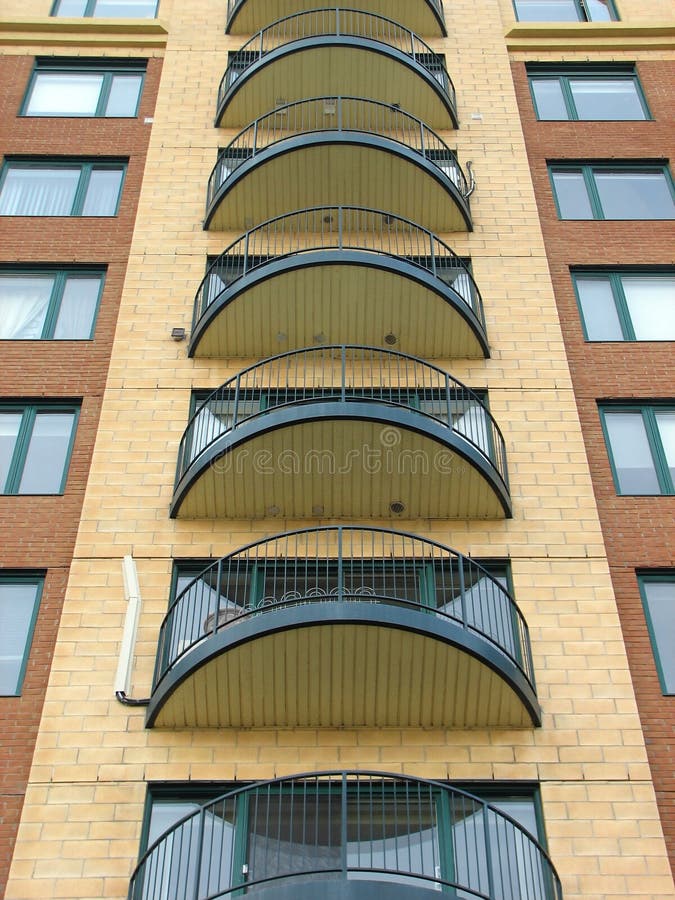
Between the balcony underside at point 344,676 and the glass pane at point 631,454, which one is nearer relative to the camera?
the balcony underside at point 344,676

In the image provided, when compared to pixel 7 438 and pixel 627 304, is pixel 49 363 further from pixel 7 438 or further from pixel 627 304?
pixel 627 304

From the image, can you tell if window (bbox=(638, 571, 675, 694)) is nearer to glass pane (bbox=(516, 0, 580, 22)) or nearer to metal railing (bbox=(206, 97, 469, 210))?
metal railing (bbox=(206, 97, 469, 210))

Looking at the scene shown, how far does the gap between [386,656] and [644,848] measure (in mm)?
3628

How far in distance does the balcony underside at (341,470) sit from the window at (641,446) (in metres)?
2.26

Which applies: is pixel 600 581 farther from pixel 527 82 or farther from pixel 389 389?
pixel 527 82

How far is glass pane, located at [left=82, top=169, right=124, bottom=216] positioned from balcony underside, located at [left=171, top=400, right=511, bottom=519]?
725 centimetres

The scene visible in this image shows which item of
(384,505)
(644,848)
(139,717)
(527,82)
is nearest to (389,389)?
(384,505)

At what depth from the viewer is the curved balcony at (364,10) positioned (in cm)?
2486

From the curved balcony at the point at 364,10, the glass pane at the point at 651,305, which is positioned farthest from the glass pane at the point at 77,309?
the glass pane at the point at 651,305

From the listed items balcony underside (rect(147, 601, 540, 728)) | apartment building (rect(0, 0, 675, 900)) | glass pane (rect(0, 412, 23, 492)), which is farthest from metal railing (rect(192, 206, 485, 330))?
balcony underside (rect(147, 601, 540, 728))

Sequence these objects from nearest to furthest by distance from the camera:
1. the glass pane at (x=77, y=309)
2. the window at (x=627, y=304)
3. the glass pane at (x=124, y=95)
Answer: the glass pane at (x=77, y=309) < the window at (x=627, y=304) < the glass pane at (x=124, y=95)

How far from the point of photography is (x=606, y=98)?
959 inches

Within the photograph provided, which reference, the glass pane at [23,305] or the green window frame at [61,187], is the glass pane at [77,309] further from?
the green window frame at [61,187]

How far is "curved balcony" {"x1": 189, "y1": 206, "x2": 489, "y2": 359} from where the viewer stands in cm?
1838
